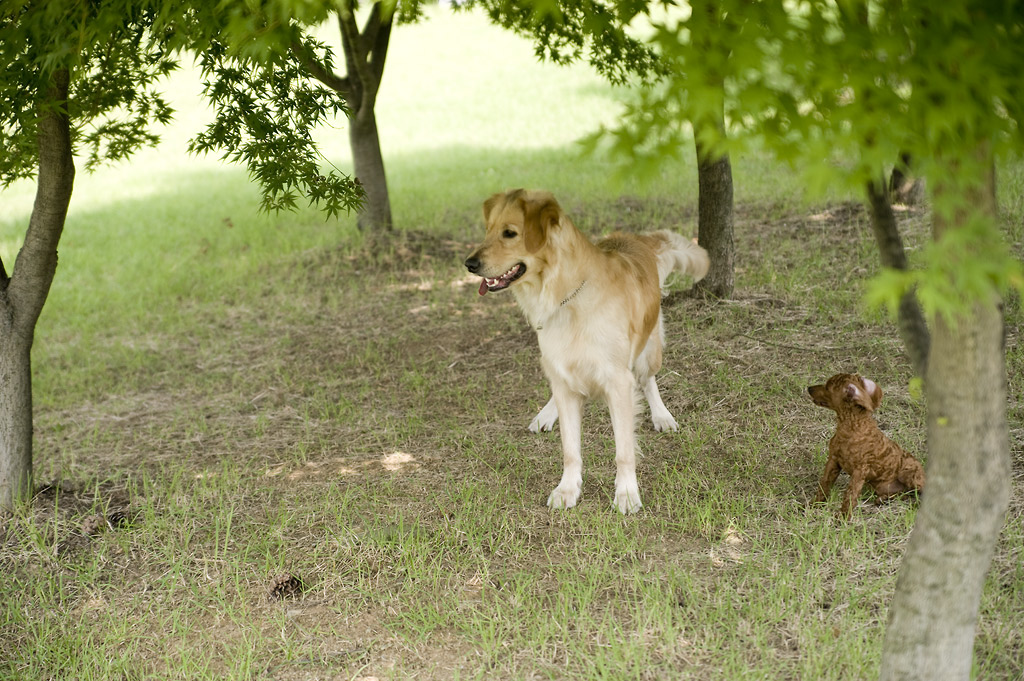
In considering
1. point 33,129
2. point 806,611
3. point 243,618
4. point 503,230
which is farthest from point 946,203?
point 33,129

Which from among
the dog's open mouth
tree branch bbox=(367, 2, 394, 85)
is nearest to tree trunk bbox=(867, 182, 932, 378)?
the dog's open mouth

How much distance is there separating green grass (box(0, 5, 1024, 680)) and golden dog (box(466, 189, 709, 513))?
0.28 meters

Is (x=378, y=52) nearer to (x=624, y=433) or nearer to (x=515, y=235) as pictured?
(x=515, y=235)

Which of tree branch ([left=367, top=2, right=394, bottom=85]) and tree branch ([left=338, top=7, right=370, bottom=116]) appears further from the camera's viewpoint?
tree branch ([left=367, top=2, right=394, bottom=85])

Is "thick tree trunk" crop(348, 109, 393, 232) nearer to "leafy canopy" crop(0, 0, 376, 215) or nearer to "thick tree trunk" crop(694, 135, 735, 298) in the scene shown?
"thick tree trunk" crop(694, 135, 735, 298)

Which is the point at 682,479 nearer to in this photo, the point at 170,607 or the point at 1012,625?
the point at 1012,625

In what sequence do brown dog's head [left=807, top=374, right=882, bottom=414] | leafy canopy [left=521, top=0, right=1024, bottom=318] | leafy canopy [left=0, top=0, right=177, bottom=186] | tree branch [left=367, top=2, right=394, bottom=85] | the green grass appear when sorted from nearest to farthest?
leafy canopy [left=521, top=0, right=1024, bottom=318], the green grass, leafy canopy [left=0, top=0, right=177, bottom=186], brown dog's head [left=807, top=374, right=882, bottom=414], tree branch [left=367, top=2, right=394, bottom=85]

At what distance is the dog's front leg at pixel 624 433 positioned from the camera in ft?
13.5

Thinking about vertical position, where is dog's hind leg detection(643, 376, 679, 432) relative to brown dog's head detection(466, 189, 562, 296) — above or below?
below

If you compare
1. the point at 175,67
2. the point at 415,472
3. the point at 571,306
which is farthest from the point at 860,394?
the point at 175,67

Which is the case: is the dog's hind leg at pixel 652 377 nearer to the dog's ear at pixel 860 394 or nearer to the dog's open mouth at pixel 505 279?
the dog's open mouth at pixel 505 279

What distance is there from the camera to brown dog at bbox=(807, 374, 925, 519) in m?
3.61

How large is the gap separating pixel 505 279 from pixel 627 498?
1.19 metres

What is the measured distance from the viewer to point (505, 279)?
4059 mm
